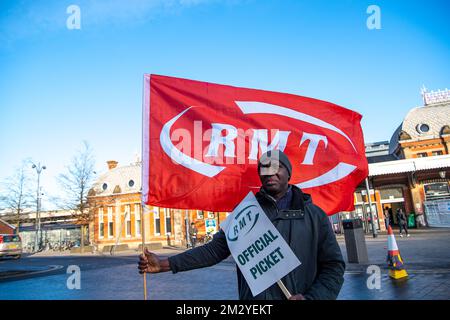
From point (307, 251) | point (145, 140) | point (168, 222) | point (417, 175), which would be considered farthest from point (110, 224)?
point (307, 251)

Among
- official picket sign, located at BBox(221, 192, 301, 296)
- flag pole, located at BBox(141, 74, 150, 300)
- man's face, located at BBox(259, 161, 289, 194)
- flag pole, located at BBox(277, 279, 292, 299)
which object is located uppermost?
flag pole, located at BBox(141, 74, 150, 300)

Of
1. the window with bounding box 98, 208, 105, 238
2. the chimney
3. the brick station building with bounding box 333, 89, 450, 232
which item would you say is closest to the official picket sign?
the brick station building with bounding box 333, 89, 450, 232

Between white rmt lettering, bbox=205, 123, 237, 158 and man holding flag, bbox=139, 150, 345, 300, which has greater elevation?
white rmt lettering, bbox=205, 123, 237, 158

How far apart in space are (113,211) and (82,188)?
40.0 feet

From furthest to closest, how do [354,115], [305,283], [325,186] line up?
[354,115]
[325,186]
[305,283]

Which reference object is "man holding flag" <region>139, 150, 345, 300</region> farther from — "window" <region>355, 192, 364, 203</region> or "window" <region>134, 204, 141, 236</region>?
"window" <region>134, 204, 141, 236</region>

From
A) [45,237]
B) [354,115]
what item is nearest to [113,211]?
[45,237]

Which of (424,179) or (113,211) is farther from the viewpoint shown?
(113,211)

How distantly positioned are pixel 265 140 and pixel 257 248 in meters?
2.25

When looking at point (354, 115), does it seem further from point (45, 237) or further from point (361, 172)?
point (45, 237)

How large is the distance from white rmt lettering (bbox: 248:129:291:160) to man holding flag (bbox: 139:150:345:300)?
1.73 m

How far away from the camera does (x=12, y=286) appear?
10.1 metres

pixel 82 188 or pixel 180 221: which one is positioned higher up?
pixel 82 188

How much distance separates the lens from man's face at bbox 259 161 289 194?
236cm
